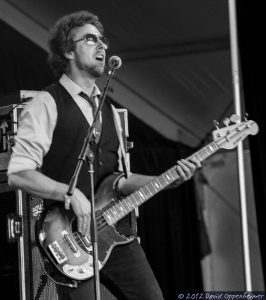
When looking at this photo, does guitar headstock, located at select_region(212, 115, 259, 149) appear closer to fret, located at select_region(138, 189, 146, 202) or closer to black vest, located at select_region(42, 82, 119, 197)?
fret, located at select_region(138, 189, 146, 202)

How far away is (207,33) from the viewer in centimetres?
582

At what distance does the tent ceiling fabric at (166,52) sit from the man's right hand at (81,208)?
A: 2.84m

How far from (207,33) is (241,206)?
2.21 m

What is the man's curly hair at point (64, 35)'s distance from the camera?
11.5ft

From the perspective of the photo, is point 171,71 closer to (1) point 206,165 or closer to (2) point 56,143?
(1) point 206,165

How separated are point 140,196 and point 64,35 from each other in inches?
35.2

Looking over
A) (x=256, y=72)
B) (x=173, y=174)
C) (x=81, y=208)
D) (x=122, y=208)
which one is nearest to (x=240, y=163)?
(x=256, y=72)

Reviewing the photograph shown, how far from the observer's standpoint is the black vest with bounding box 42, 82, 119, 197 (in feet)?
10.3

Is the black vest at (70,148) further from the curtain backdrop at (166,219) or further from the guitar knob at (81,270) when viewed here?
the curtain backdrop at (166,219)

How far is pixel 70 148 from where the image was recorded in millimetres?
3162

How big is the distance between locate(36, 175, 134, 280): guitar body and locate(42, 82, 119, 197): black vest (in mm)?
156

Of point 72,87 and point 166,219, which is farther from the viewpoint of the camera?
point 166,219

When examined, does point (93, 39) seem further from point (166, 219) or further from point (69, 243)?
point (166, 219)

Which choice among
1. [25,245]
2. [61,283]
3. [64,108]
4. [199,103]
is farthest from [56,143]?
[199,103]
